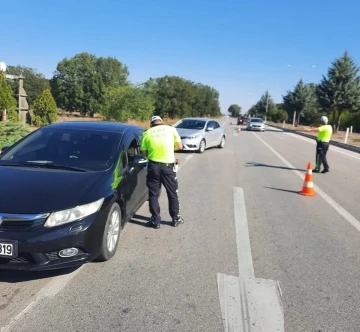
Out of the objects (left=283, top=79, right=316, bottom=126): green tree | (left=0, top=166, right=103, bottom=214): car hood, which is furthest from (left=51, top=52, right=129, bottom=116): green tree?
(left=0, top=166, right=103, bottom=214): car hood

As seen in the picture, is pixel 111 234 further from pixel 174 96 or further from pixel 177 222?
pixel 174 96

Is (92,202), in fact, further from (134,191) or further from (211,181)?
(211,181)

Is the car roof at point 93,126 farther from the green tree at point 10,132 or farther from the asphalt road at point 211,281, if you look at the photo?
the green tree at point 10,132

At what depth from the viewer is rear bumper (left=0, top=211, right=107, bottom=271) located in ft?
10.4

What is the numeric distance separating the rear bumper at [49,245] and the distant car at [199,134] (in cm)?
1140

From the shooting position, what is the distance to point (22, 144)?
493 cm

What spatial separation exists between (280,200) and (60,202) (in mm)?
5139

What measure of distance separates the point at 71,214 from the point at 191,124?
13.4 meters

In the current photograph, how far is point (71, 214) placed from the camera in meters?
3.40

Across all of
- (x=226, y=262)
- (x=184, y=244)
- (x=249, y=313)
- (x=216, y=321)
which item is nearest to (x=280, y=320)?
(x=249, y=313)

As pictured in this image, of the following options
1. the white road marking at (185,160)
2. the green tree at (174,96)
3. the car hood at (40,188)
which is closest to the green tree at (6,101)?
the white road marking at (185,160)

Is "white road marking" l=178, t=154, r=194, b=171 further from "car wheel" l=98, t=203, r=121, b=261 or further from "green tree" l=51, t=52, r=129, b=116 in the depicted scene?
"green tree" l=51, t=52, r=129, b=116

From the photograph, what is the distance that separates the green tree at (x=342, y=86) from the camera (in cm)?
3631

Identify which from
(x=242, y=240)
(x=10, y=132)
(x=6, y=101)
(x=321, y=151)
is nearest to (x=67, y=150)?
(x=242, y=240)
